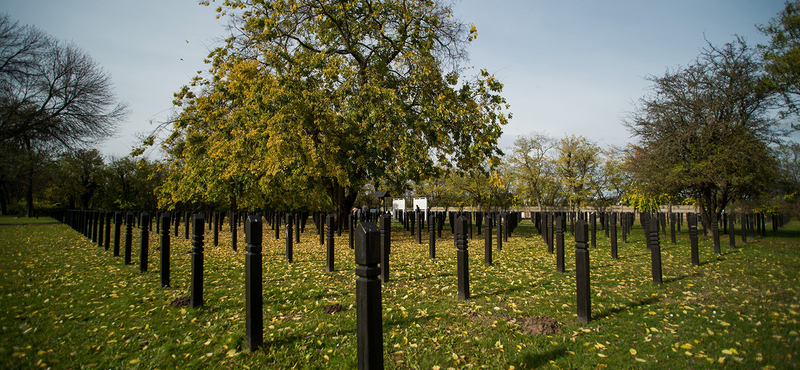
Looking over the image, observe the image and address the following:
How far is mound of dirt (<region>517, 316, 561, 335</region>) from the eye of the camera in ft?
13.5

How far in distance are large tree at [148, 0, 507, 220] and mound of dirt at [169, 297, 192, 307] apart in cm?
803

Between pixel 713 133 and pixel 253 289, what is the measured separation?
18720mm

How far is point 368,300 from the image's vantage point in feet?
8.49

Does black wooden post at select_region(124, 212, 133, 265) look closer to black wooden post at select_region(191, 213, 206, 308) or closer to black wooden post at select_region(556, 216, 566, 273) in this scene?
black wooden post at select_region(191, 213, 206, 308)

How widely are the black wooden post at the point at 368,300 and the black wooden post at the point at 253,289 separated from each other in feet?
4.49

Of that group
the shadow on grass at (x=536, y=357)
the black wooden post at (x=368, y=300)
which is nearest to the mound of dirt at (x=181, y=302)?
the black wooden post at (x=368, y=300)

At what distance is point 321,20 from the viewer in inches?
589

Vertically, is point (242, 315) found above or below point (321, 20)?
below

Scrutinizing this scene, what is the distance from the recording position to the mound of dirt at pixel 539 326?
4117mm

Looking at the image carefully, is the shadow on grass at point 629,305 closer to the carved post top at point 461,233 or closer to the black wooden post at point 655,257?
the black wooden post at point 655,257

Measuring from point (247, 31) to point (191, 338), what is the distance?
14572mm

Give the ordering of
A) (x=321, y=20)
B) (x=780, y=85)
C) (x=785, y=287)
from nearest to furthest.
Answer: (x=785, y=287)
(x=780, y=85)
(x=321, y=20)

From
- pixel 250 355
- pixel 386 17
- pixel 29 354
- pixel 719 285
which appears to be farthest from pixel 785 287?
pixel 386 17

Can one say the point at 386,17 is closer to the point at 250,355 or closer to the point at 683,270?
the point at 683,270
